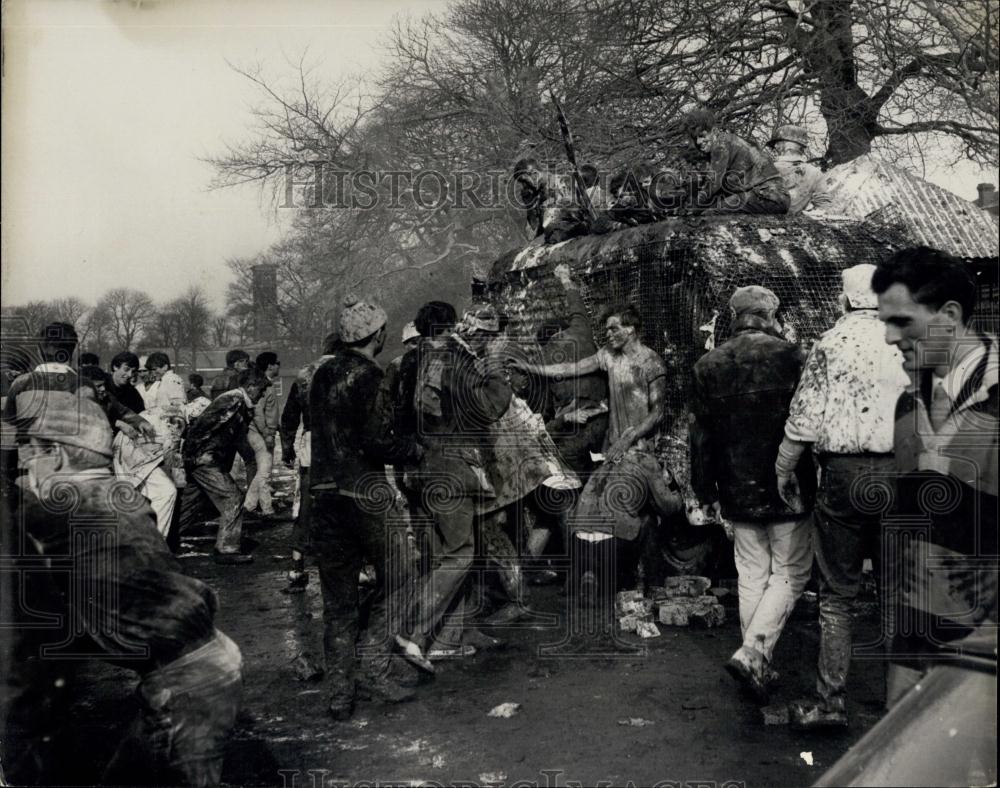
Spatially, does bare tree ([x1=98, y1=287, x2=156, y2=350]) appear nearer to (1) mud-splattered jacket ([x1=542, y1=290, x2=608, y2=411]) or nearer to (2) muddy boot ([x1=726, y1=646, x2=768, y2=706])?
(1) mud-splattered jacket ([x1=542, y1=290, x2=608, y2=411])

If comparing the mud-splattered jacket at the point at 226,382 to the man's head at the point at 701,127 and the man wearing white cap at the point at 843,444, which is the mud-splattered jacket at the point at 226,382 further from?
the man wearing white cap at the point at 843,444

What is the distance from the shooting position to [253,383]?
861cm

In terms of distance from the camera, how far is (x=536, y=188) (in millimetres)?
9906

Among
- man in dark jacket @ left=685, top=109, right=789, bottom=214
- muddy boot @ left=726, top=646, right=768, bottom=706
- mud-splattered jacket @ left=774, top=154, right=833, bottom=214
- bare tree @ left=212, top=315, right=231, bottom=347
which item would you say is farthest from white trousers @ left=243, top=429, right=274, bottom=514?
muddy boot @ left=726, top=646, right=768, bottom=706

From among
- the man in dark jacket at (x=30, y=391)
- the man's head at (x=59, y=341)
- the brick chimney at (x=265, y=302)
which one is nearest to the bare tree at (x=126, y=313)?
the man's head at (x=59, y=341)

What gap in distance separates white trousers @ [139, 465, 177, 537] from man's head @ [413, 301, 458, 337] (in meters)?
2.54

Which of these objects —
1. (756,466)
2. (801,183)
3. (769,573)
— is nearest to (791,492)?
(756,466)

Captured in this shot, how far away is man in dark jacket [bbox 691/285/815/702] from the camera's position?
4395 millimetres

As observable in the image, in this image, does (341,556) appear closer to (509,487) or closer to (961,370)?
(509,487)

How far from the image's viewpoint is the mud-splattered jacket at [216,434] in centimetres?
774

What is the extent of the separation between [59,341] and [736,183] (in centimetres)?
532

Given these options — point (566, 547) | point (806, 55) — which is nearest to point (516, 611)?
point (566, 547)

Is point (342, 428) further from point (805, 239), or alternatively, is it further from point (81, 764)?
point (805, 239)

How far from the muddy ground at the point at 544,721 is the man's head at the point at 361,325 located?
1807 millimetres
